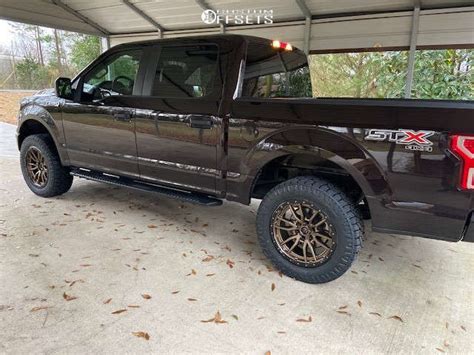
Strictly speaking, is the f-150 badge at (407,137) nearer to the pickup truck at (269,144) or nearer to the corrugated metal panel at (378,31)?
the pickup truck at (269,144)

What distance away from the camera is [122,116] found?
11.0 feet

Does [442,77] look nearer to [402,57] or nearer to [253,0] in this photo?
[402,57]

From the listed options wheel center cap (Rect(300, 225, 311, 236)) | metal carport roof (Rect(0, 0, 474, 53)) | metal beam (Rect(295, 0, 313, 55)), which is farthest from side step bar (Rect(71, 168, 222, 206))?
metal beam (Rect(295, 0, 313, 55))

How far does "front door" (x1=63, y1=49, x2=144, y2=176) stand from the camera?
3369mm

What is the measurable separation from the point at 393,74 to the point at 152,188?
8005mm

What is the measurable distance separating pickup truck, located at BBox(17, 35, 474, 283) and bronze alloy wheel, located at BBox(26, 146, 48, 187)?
0.37ft

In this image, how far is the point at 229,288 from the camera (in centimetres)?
251

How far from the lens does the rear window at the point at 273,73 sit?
2.87m

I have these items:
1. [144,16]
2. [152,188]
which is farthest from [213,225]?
[144,16]

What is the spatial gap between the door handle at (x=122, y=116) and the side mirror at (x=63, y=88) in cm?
74

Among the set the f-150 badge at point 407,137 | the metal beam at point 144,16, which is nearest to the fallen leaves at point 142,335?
the f-150 badge at point 407,137

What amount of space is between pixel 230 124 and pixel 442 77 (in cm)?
769

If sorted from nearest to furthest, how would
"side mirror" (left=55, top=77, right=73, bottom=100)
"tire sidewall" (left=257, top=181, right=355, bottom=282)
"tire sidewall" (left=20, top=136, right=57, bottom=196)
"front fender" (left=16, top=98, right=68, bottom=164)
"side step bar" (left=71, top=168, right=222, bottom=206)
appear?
"tire sidewall" (left=257, top=181, right=355, bottom=282) → "side step bar" (left=71, top=168, right=222, bottom=206) → "side mirror" (left=55, top=77, right=73, bottom=100) → "front fender" (left=16, top=98, right=68, bottom=164) → "tire sidewall" (left=20, top=136, right=57, bottom=196)

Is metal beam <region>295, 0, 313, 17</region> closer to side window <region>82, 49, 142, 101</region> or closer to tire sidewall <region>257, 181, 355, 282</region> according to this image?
side window <region>82, 49, 142, 101</region>
